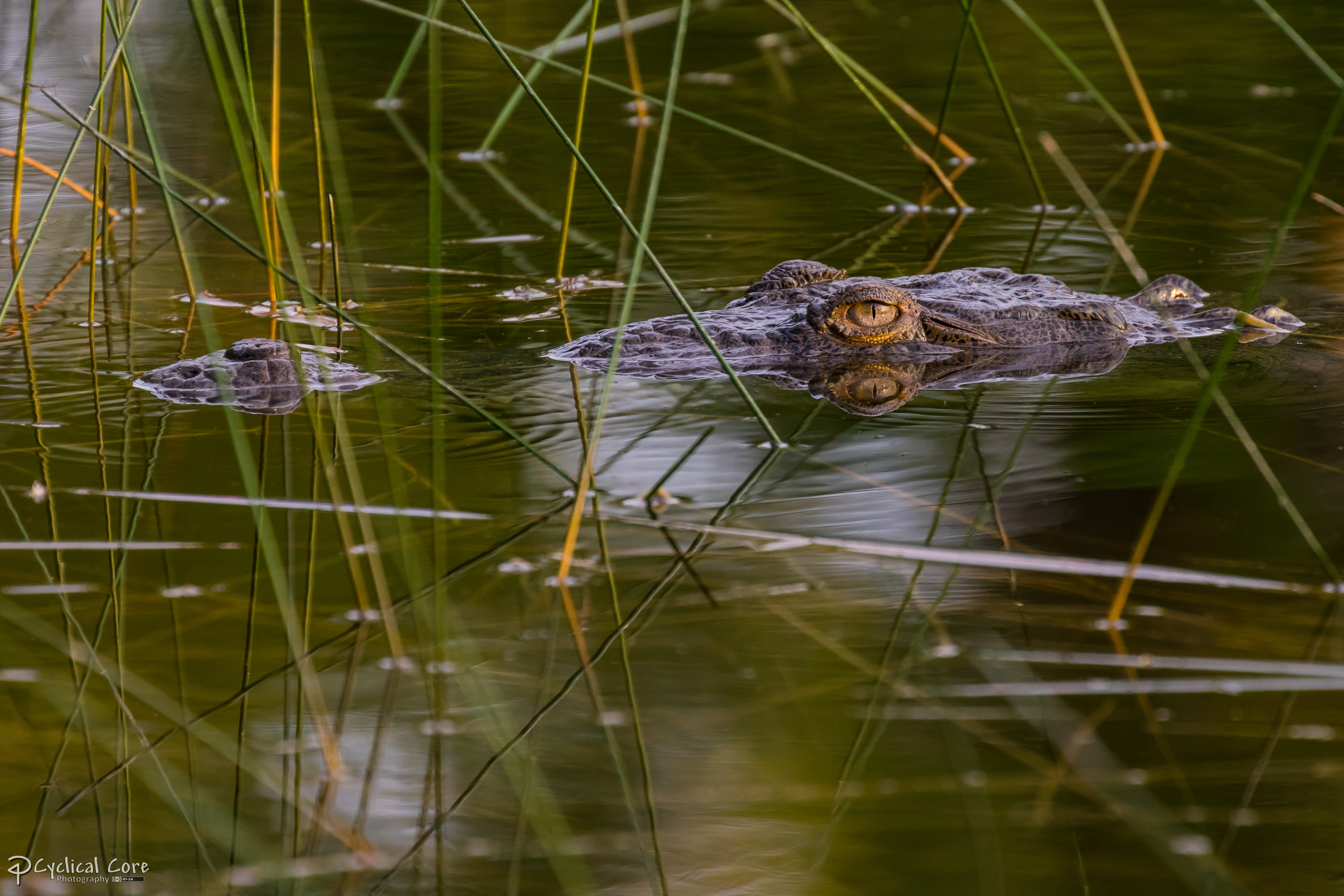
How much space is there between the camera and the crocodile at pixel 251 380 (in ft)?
15.2

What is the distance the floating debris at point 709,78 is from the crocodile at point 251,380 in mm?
6413

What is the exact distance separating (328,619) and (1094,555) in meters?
1.54

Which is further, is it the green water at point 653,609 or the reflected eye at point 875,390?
the reflected eye at point 875,390

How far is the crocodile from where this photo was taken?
464 centimetres

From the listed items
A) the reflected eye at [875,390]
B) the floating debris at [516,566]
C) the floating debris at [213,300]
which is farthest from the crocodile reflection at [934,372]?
the floating debris at [213,300]

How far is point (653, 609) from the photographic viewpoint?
9.74 ft

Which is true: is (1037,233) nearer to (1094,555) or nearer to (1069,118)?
(1069,118)

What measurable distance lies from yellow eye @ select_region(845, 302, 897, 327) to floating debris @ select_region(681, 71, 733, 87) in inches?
231

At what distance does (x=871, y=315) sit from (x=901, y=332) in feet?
0.42

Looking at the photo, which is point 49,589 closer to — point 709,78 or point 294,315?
point 294,315

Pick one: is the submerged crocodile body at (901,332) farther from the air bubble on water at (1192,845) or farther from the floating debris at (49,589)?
the air bubble on water at (1192,845)

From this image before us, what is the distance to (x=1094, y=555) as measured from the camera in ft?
10.2

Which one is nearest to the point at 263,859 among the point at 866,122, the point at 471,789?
the point at 471,789

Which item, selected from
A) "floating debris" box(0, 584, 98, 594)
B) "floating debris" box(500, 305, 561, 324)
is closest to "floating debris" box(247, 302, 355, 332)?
"floating debris" box(500, 305, 561, 324)
